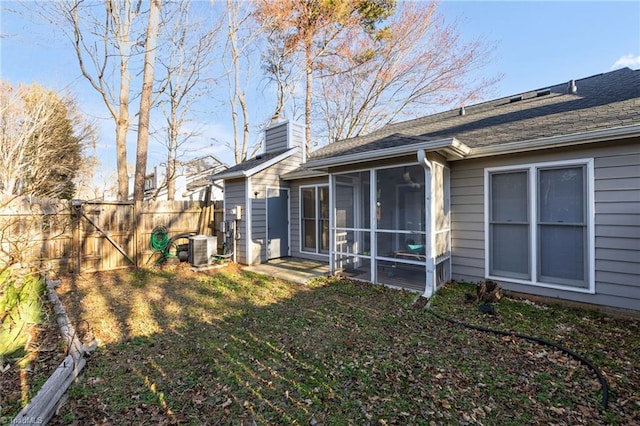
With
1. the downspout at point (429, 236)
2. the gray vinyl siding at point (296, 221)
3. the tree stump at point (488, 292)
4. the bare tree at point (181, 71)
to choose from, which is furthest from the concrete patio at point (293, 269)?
the bare tree at point (181, 71)

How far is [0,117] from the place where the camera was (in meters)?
10.4

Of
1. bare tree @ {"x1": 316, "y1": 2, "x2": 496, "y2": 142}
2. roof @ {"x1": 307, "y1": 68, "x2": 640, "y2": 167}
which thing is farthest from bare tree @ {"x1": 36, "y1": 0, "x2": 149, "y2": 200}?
bare tree @ {"x1": 316, "y1": 2, "x2": 496, "y2": 142}

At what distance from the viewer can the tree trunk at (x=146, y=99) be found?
8.81m

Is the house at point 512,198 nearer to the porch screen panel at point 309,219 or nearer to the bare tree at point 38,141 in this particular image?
the porch screen panel at point 309,219

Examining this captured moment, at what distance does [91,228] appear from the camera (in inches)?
271

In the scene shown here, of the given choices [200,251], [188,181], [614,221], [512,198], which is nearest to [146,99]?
[200,251]

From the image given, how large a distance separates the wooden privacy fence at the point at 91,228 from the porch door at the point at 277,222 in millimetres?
2348

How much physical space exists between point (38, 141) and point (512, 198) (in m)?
15.7

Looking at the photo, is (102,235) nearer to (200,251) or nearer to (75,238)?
(75,238)

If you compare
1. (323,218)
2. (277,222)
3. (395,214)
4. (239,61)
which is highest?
(239,61)

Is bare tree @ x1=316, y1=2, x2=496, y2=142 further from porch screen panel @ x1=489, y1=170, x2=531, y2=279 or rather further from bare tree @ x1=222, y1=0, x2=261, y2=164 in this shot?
porch screen panel @ x1=489, y1=170, x2=531, y2=279

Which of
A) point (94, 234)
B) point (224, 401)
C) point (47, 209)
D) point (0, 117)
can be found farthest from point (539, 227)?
point (0, 117)

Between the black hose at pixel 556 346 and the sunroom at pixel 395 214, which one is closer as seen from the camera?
the black hose at pixel 556 346

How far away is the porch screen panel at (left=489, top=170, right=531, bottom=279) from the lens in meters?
4.82
